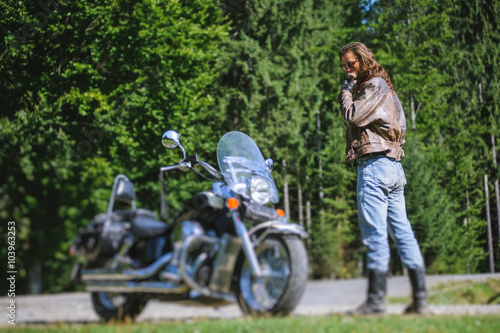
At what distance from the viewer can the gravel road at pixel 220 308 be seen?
11.4 feet

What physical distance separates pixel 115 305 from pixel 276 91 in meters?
9.58

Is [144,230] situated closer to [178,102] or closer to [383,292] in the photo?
[383,292]

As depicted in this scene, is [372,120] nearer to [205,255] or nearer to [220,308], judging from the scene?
[205,255]

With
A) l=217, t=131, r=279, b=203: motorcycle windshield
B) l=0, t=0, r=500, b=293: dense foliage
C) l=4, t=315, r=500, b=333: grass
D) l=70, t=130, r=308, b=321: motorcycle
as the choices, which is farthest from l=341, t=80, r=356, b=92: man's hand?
l=0, t=0, r=500, b=293: dense foliage

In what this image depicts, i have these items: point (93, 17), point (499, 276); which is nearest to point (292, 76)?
point (93, 17)

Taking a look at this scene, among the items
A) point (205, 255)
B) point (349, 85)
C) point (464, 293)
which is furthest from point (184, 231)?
point (464, 293)

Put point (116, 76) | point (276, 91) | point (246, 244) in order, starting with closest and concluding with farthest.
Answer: point (246, 244) < point (116, 76) < point (276, 91)

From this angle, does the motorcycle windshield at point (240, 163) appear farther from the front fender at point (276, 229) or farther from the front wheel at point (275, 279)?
the front wheel at point (275, 279)

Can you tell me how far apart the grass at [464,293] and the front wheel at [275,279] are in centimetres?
120

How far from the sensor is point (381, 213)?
3363 millimetres

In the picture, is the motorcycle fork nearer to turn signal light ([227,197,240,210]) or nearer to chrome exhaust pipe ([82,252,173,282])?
turn signal light ([227,197,240,210])

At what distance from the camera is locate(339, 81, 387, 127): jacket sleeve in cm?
341

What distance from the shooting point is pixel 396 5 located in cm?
1250

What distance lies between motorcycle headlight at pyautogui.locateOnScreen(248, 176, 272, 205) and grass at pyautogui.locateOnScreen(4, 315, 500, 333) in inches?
29.9
